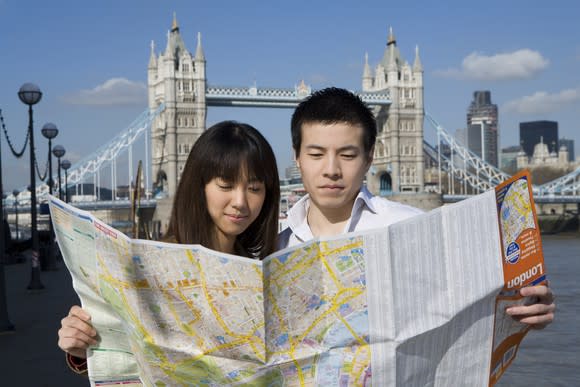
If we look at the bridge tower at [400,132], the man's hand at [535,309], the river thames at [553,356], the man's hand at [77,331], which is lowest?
the river thames at [553,356]

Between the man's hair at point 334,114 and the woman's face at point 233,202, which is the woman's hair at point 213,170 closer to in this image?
the woman's face at point 233,202

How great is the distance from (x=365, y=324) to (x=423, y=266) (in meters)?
0.12

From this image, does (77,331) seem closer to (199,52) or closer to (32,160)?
(32,160)

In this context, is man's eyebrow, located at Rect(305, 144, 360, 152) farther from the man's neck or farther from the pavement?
the pavement

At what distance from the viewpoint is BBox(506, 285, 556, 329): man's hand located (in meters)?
1.17

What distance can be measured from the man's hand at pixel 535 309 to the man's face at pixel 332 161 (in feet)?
1.25

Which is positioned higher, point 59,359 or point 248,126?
point 248,126

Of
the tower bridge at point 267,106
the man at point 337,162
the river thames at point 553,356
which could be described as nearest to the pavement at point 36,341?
the river thames at point 553,356

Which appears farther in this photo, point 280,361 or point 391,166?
point 391,166

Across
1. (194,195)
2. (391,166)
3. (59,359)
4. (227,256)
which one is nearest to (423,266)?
(227,256)

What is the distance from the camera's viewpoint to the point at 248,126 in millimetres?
1373

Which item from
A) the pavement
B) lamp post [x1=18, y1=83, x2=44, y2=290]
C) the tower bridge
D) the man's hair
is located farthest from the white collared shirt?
the tower bridge

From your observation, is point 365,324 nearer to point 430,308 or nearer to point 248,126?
point 430,308

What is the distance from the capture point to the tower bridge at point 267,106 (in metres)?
43.5
